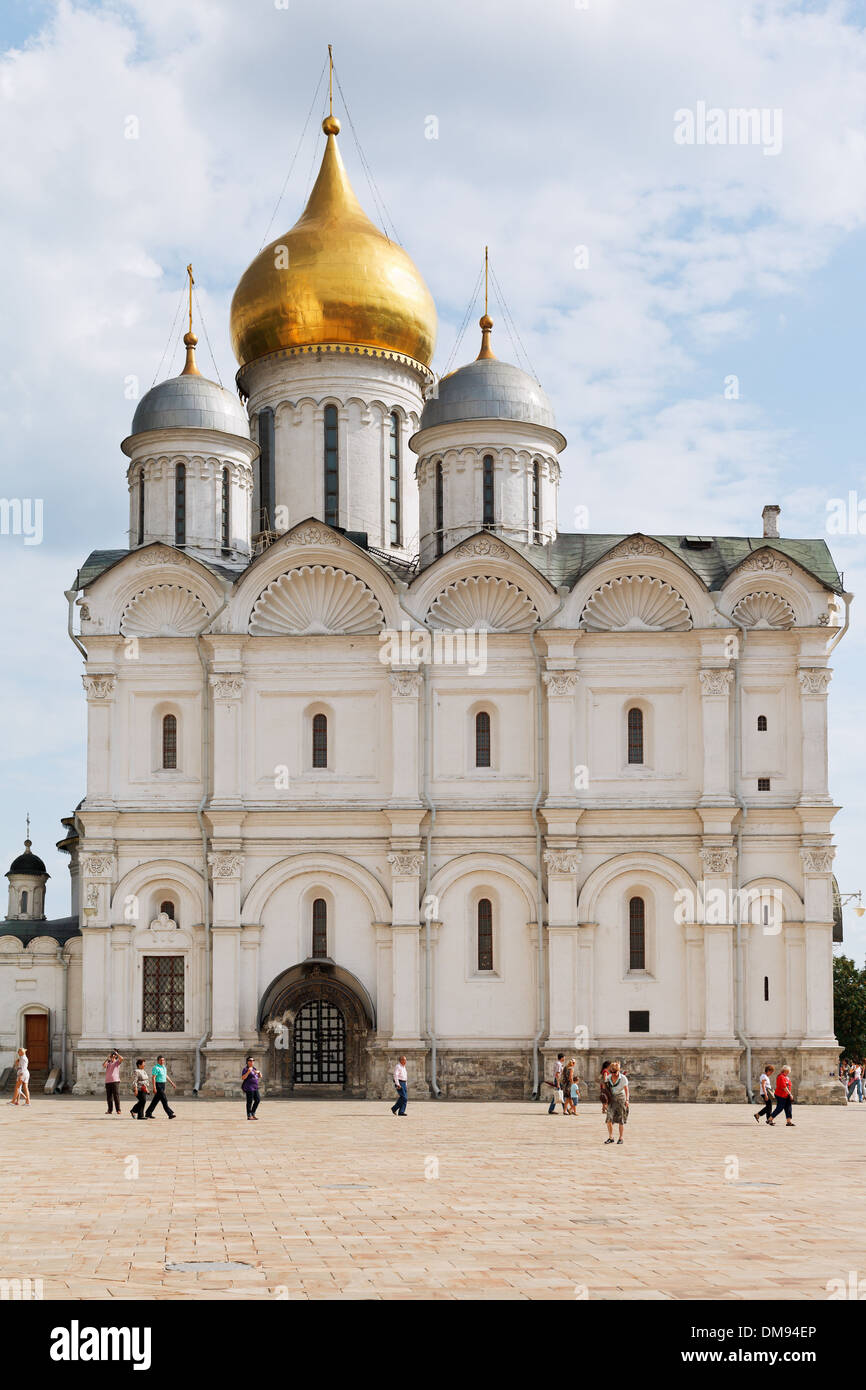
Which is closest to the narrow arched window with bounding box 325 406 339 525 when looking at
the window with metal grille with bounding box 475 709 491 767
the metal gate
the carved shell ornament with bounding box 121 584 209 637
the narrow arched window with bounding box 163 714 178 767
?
the carved shell ornament with bounding box 121 584 209 637

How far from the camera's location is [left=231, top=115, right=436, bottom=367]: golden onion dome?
4325 centimetres

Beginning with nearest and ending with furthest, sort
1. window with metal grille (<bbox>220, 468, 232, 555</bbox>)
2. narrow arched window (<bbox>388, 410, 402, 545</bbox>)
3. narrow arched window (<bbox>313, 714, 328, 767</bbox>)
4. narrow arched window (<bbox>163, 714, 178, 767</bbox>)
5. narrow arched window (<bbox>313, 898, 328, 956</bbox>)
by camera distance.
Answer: narrow arched window (<bbox>313, 898, 328, 956</bbox>)
narrow arched window (<bbox>313, 714, 328, 767</bbox>)
narrow arched window (<bbox>163, 714, 178, 767</bbox>)
window with metal grille (<bbox>220, 468, 232, 555</bbox>)
narrow arched window (<bbox>388, 410, 402, 545</bbox>)

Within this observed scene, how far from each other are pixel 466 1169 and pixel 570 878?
16917 mm

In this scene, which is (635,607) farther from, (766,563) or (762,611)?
(766,563)

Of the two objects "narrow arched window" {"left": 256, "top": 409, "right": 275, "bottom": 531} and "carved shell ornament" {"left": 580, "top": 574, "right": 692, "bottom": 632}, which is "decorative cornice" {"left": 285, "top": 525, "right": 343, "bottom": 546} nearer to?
"carved shell ornament" {"left": 580, "top": 574, "right": 692, "bottom": 632}

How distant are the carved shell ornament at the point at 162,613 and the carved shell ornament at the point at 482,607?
16.7ft

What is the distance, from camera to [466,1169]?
64.3 feet

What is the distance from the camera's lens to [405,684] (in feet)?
121

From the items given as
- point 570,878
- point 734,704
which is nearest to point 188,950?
point 570,878

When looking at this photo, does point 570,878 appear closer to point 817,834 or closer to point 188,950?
point 817,834

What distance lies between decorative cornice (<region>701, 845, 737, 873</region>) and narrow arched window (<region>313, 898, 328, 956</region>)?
7.93 metres

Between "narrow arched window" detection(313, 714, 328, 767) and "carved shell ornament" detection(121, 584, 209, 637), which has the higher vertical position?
"carved shell ornament" detection(121, 584, 209, 637)

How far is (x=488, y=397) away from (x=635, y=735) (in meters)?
8.54

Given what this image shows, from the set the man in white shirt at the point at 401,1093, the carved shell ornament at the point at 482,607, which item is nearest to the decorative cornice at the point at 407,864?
the carved shell ornament at the point at 482,607
